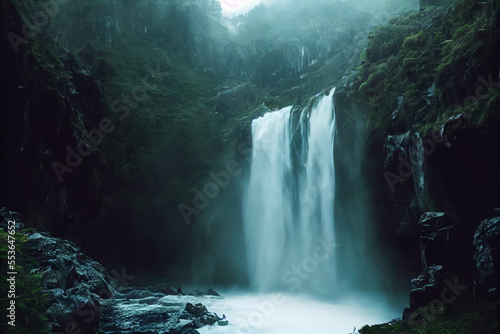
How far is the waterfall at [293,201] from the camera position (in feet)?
84.3

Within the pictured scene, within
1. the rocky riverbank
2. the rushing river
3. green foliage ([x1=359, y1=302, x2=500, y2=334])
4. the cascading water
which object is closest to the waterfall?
the cascading water

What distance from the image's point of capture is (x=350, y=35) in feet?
186

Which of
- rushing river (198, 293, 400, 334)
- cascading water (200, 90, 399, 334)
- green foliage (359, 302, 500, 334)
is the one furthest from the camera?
cascading water (200, 90, 399, 334)

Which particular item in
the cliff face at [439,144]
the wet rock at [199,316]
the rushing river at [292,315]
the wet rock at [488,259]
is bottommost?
the rushing river at [292,315]

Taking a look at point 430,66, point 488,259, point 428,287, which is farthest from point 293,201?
point 488,259

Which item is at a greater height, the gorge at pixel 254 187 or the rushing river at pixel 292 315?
the gorge at pixel 254 187

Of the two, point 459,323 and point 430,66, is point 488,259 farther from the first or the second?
point 430,66

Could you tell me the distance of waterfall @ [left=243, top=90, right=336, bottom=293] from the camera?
25703mm

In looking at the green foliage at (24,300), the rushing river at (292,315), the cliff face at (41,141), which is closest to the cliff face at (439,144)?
the rushing river at (292,315)

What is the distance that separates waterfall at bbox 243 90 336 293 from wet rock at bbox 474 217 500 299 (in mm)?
14029

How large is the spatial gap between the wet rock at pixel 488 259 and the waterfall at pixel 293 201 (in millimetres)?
14029

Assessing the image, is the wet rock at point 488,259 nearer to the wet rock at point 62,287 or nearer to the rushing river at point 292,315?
the rushing river at point 292,315

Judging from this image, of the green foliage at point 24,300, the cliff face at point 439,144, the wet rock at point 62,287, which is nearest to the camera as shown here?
the green foliage at point 24,300

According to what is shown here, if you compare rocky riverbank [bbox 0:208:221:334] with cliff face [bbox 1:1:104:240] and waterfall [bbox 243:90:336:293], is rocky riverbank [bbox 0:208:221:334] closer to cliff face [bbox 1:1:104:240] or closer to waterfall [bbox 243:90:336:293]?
cliff face [bbox 1:1:104:240]
